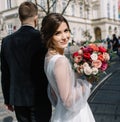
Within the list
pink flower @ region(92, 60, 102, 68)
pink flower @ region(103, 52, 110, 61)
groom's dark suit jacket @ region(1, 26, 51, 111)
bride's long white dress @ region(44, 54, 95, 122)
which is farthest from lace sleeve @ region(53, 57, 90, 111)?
groom's dark suit jacket @ region(1, 26, 51, 111)

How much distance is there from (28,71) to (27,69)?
0.02m

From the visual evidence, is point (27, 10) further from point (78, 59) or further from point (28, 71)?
point (78, 59)

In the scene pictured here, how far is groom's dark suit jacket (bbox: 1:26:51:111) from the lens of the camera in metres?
3.41

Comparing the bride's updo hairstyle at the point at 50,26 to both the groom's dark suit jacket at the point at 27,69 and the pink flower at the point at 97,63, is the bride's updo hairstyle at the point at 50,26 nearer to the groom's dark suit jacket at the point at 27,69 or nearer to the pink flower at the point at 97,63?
the pink flower at the point at 97,63

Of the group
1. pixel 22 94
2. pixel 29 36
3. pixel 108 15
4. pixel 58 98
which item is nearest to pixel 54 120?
pixel 58 98

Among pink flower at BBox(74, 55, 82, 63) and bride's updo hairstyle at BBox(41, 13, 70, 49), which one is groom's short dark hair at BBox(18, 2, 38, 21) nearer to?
bride's updo hairstyle at BBox(41, 13, 70, 49)

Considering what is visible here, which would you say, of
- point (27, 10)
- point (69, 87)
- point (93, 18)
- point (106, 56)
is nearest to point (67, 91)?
A: point (69, 87)

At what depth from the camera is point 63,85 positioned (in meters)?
2.65

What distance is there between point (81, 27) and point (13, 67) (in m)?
63.4

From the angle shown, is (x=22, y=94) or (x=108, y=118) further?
(x=22, y=94)

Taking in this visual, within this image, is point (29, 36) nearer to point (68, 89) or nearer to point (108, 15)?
point (68, 89)

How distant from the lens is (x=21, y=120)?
362 cm

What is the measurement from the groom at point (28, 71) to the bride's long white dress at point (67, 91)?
1.80 ft

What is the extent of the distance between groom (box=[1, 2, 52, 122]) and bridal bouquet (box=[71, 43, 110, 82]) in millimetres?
558
